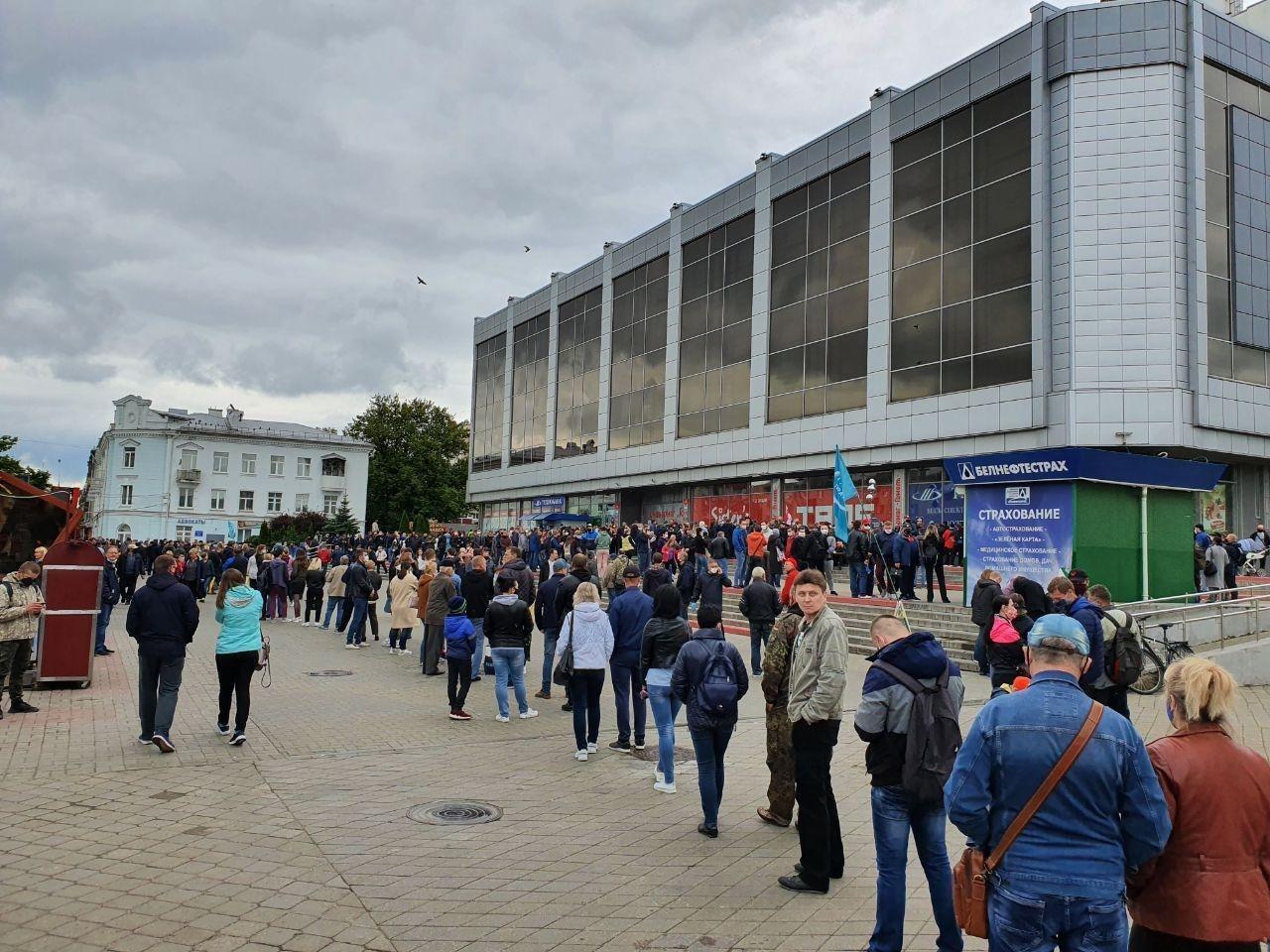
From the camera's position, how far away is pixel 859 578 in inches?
853

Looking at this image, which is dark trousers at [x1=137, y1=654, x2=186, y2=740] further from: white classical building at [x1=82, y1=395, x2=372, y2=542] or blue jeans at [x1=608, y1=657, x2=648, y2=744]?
white classical building at [x1=82, y1=395, x2=372, y2=542]

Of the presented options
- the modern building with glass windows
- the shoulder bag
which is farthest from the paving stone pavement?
the modern building with glass windows

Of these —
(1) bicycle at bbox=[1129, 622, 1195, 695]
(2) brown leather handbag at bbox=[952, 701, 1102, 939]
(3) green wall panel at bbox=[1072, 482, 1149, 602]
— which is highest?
(3) green wall panel at bbox=[1072, 482, 1149, 602]

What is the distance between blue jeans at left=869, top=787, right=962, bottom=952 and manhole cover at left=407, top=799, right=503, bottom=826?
343 centimetres

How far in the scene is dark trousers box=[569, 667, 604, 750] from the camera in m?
9.09

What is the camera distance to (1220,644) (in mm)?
14742

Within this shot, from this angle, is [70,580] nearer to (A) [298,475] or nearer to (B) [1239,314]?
(B) [1239,314]

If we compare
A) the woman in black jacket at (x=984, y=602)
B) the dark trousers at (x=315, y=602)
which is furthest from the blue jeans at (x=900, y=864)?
the dark trousers at (x=315, y=602)

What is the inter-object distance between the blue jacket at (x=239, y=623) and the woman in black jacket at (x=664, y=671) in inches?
161

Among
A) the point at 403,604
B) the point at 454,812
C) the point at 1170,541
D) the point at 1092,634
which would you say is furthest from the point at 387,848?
the point at 1170,541

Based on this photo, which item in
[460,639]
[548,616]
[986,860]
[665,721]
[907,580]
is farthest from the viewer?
[907,580]

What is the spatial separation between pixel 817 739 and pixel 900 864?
1.10 metres

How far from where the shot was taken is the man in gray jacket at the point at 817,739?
554cm

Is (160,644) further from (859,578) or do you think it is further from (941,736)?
(859,578)
